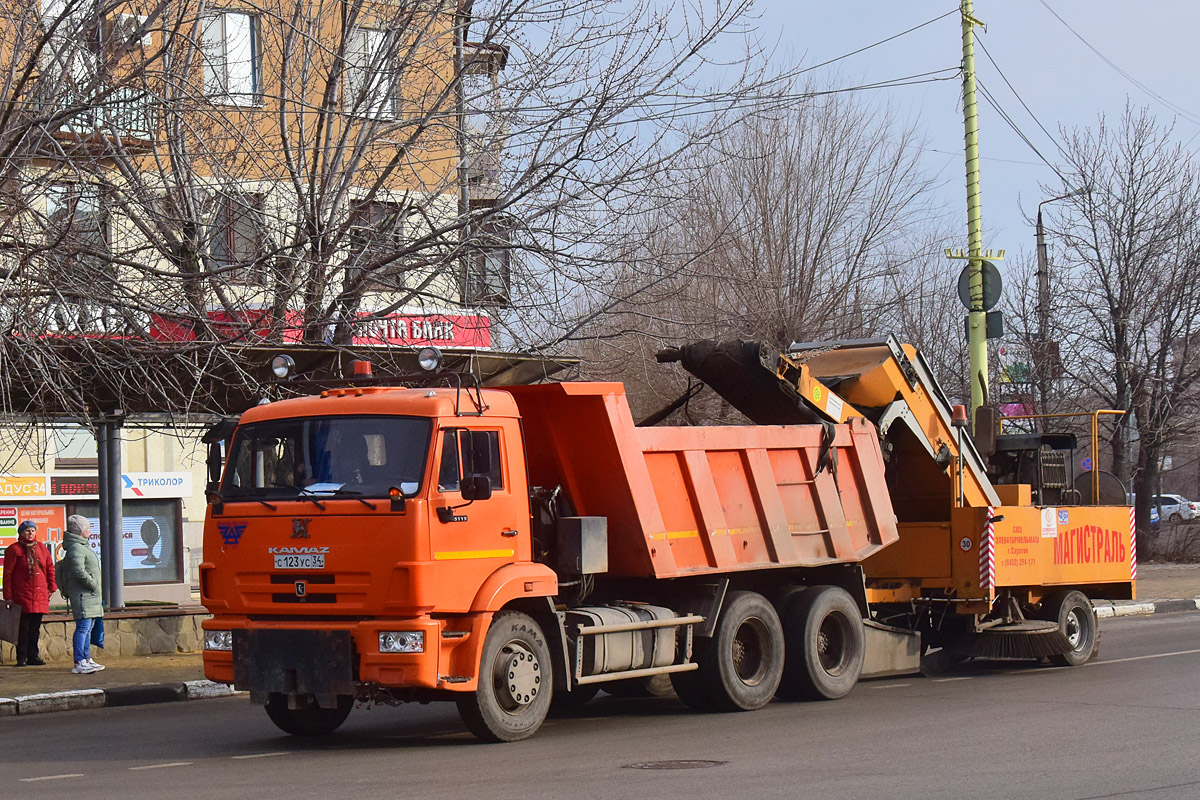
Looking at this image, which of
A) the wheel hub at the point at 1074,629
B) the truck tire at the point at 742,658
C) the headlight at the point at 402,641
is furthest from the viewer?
the wheel hub at the point at 1074,629

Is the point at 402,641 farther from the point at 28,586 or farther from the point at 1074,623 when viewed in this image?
the point at 1074,623

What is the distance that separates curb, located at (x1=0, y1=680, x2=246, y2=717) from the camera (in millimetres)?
13039

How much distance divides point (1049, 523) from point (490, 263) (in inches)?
262

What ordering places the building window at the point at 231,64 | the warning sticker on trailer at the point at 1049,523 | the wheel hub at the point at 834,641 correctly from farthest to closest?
the building window at the point at 231,64, the warning sticker on trailer at the point at 1049,523, the wheel hub at the point at 834,641

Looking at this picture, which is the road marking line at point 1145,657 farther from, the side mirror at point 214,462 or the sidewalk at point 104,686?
the side mirror at point 214,462

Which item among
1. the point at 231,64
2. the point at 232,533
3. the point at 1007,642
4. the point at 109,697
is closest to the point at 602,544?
the point at 232,533

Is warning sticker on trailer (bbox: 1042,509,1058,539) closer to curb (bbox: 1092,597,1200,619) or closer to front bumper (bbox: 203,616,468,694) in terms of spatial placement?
front bumper (bbox: 203,616,468,694)

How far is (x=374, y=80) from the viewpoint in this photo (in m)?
16.3

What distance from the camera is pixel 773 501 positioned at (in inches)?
469

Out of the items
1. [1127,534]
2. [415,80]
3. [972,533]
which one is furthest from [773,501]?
[415,80]

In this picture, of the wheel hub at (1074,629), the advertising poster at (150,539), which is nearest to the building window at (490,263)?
the wheel hub at (1074,629)

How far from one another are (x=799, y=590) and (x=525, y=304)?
5145mm

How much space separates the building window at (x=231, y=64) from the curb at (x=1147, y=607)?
1506cm

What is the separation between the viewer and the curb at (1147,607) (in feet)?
72.9
